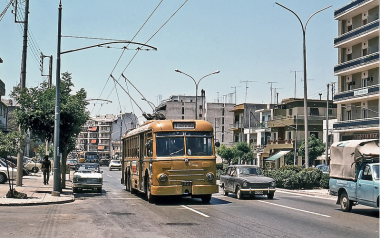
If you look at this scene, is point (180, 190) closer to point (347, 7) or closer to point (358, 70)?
point (358, 70)

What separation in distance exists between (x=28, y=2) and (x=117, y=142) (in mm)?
162216

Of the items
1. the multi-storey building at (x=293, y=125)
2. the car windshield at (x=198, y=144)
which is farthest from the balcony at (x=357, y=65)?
the car windshield at (x=198, y=144)

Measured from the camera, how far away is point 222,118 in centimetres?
13750

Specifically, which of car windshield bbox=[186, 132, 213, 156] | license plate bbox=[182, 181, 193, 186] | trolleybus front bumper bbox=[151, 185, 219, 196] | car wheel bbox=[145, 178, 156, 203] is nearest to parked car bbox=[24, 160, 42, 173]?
car wheel bbox=[145, 178, 156, 203]

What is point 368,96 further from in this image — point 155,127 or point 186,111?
point 186,111

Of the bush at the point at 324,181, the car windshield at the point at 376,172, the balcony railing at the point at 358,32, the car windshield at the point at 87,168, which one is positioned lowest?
the bush at the point at 324,181

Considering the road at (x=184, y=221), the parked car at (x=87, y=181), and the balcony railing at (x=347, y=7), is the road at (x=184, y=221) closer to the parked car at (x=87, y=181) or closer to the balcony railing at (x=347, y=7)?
the parked car at (x=87, y=181)

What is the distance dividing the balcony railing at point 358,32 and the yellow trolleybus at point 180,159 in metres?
31.4

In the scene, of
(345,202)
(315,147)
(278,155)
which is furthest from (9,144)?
(278,155)

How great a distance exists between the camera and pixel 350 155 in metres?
18.5

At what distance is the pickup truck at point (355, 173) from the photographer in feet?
54.9

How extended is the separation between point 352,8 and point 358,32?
8.54 feet

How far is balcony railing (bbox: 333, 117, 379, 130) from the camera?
48.2 metres

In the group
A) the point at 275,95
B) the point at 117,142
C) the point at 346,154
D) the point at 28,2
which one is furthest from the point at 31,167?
the point at 117,142
